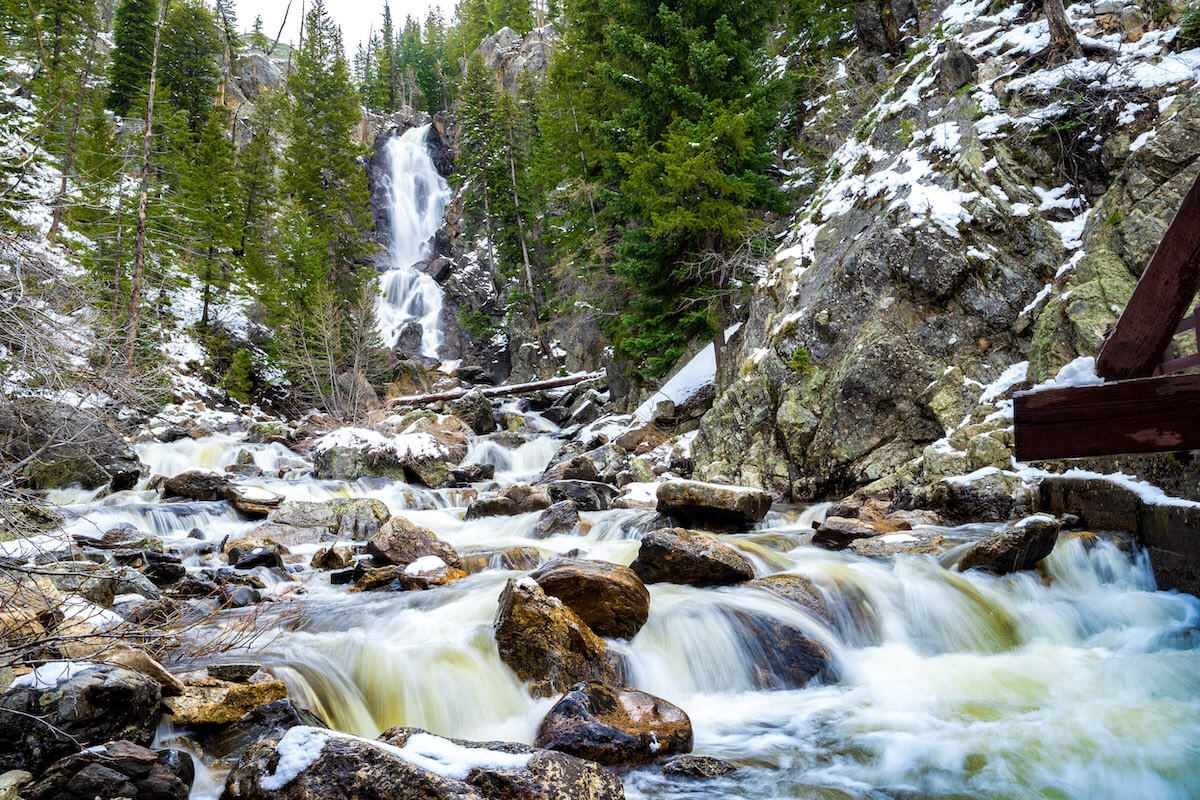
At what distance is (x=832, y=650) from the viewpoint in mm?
5781

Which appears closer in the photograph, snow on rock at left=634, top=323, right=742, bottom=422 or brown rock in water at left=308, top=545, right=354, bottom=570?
brown rock in water at left=308, top=545, right=354, bottom=570

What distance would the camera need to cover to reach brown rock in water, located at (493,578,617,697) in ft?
16.4

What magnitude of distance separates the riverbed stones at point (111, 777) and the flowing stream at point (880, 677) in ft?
0.96

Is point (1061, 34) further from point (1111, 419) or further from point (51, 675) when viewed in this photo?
point (51, 675)

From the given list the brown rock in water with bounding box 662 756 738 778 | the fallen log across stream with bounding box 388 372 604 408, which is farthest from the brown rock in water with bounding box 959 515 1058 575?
the fallen log across stream with bounding box 388 372 604 408

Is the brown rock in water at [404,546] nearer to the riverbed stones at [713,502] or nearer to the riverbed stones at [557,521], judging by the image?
the riverbed stones at [557,521]

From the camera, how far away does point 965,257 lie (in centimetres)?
1034

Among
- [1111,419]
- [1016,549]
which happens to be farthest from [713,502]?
[1111,419]

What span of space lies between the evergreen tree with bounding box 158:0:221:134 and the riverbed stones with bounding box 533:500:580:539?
32234mm

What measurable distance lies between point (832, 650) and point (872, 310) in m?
7.16

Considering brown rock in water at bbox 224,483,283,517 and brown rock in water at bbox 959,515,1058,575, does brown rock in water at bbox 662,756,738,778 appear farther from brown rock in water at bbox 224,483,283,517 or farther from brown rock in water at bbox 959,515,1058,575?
brown rock in water at bbox 224,483,283,517

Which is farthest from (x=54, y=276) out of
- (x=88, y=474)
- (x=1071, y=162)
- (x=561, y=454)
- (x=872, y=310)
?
(x=561, y=454)

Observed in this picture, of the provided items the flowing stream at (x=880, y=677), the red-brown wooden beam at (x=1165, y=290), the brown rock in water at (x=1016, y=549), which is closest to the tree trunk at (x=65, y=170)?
the flowing stream at (x=880, y=677)

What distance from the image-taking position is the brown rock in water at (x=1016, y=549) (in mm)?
6406
